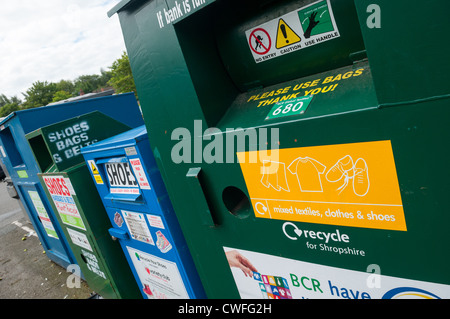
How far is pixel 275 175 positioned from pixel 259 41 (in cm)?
62

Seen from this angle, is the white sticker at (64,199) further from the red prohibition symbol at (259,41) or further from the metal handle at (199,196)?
the red prohibition symbol at (259,41)

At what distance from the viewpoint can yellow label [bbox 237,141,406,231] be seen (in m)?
1.01

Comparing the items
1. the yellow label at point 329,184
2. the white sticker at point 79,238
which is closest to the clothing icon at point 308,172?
the yellow label at point 329,184

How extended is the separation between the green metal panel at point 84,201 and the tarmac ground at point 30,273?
709 mm

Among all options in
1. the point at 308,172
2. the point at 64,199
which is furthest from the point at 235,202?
the point at 64,199

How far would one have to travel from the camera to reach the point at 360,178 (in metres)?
1.05

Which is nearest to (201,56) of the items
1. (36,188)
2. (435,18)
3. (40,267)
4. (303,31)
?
(303,31)

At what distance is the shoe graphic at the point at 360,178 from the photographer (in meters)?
1.03

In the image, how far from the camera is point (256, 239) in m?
1.45

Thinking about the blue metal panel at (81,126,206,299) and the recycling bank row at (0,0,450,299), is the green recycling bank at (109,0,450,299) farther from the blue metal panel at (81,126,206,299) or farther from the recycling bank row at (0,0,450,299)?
the blue metal panel at (81,126,206,299)

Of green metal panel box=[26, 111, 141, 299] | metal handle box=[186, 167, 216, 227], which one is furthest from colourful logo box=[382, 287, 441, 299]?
green metal panel box=[26, 111, 141, 299]

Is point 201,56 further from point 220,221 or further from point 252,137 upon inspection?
point 220,221

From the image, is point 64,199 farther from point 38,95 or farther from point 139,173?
point 38,95

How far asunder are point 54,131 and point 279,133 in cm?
235
